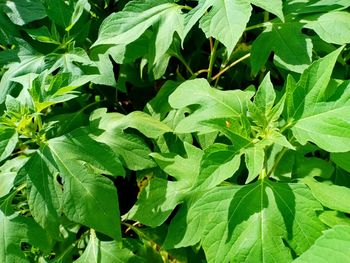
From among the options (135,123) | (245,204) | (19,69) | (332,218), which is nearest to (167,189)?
(135,123)

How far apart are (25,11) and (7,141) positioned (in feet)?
2.88

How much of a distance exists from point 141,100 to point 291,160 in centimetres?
109

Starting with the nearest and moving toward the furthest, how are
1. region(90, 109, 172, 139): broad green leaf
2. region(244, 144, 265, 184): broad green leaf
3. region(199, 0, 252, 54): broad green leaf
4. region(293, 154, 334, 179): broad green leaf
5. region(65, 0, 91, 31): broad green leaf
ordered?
region(244, 144, 265, 184): broad green leaf < region(199, 0, 252, 54): broad green leaf < region(293, 154, 334, 179): broad green leaf < region(90, 109, 172, 139): broad green leaf < region(65, 0, 91, 31): broad green leaf

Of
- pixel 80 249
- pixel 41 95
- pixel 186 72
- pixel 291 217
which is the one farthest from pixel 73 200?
pixel 186 72

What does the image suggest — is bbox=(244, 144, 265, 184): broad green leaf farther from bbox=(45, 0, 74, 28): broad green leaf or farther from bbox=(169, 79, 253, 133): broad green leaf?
bbox=(45, 0, 74, 28): broad green leaf

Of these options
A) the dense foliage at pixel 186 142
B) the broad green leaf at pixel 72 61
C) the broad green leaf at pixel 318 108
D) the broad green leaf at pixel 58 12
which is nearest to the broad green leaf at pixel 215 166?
the dense foliage at pixel 186 142

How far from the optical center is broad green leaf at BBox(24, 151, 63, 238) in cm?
194

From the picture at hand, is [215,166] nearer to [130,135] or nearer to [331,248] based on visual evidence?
[331,248]

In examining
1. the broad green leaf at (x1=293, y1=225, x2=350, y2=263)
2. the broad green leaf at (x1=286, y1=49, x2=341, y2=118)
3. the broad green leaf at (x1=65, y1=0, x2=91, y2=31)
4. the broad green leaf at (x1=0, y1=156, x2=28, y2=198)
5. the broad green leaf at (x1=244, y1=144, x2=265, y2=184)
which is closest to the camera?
the broad green leaf at (x1=293, y1=225, x2=350, y2=263)

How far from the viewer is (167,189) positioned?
2082mm

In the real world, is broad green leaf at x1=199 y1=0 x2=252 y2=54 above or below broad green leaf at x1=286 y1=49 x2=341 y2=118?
above

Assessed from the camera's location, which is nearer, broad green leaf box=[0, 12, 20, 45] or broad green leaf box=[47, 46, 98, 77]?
broad green leaf box=[47, 46, 98, 77]

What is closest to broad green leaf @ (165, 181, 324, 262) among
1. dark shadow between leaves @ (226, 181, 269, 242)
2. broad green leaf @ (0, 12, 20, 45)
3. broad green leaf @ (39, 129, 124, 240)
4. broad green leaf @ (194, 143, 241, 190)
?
dark shadow between leaves @ (226, 181, 269, 242)

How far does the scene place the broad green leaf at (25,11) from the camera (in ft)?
8.38
